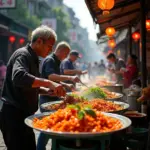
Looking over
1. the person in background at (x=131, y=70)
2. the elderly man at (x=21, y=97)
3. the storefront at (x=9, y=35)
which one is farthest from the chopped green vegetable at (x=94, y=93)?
the storefront at (x=9, y=35)

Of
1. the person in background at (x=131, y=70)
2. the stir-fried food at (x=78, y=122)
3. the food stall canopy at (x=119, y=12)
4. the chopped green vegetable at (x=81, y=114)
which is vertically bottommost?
the stir-fried food at (x=78, y=122)

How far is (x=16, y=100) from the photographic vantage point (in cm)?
361

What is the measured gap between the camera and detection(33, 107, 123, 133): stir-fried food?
120 inches

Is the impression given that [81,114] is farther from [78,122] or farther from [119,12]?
[119,12]

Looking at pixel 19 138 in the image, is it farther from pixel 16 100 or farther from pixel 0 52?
pixel 0 52

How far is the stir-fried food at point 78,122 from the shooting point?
10.0 feet

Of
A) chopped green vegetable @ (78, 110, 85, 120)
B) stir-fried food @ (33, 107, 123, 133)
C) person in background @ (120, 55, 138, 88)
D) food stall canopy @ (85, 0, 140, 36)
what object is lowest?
stir-fried food @ (33, 107, 123, 133)

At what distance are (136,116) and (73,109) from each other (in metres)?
2.24

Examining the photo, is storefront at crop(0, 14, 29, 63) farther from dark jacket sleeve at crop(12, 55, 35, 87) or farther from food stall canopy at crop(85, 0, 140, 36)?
dark jacket sleeve at crop(12, 55, 35, 87)

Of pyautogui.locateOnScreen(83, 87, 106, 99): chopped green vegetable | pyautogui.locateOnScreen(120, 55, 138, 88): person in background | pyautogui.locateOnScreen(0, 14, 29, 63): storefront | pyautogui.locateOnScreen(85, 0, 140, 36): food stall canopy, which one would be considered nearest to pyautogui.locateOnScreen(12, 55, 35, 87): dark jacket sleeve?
pyautogui.locateOnScreen(83, 87, 106, 99): chopped green vegetable

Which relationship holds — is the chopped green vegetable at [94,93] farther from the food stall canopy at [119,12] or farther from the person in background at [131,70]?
the person in background at [131,70]

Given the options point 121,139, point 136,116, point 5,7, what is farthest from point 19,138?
point 5,7

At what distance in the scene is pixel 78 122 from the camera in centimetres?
312

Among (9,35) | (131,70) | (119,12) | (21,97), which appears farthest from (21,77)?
(9,35)
